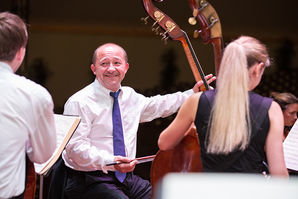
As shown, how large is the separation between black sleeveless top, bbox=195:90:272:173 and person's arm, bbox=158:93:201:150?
1.1 inches

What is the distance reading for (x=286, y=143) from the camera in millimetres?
3135

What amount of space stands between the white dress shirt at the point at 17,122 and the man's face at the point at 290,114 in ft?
6.62

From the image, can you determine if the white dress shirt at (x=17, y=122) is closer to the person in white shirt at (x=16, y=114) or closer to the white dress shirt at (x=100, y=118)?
the person in white shirt at (x=16, y=114)

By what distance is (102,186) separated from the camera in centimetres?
321

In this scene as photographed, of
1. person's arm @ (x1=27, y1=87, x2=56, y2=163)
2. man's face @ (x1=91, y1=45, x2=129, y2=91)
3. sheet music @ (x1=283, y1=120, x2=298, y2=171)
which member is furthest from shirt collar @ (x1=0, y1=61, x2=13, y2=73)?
sheet music @ (x1=283, y1=120, x2=298, y2=171)

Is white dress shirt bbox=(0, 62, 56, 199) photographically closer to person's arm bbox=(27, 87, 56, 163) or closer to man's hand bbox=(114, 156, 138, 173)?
person's arm bbox=(27, 87, 56, 163)

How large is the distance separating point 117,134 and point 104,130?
0.26 ft

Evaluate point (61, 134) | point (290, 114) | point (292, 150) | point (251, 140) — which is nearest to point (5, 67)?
point (61, 134)

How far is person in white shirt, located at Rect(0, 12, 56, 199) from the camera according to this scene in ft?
7.19

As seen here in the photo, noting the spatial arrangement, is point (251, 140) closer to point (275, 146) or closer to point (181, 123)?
point (275, 146)

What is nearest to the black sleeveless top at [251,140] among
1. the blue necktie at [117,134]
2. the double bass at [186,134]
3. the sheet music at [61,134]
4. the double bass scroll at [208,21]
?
the double bass at [186,134]

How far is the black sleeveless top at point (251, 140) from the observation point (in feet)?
7.48

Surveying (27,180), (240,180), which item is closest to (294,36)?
(27,180)

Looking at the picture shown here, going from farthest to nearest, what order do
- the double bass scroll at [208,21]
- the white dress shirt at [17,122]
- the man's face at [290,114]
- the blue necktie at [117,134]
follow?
the man's face at [290,114] < the blue necktie at [117,134] < the double bass scroll at [208,21] < the white dress shirt at [17,122]
